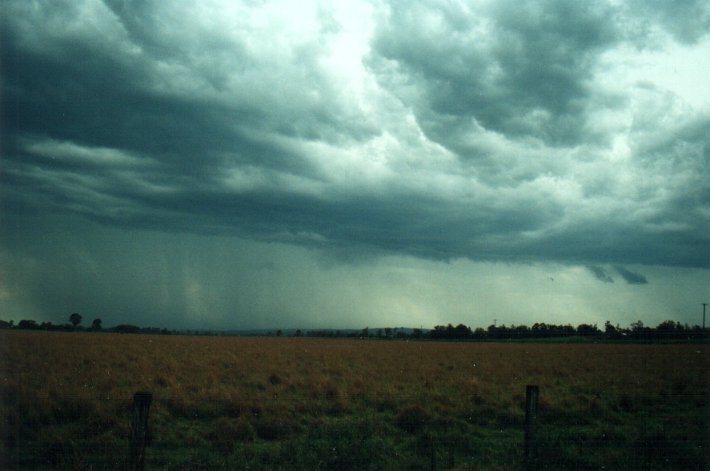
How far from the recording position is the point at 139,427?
6.95 meters

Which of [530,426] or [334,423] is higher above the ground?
[530,426]

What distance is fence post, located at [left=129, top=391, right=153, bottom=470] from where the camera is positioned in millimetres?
6879

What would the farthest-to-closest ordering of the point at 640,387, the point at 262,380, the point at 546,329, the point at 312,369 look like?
the point at 546,329 < the point at 312,369 < the point at 640,387 < the point at 262,380

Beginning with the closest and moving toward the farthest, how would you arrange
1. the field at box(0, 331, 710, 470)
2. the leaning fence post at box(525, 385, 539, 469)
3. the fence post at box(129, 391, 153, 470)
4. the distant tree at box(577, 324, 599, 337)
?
the fence post at box(129, 391, 153, 470), the leaning fence post at box(525, 385, 539, 469), the field at box(0, 331, 710, 470), the distant tree at box(577, 324, 599, 337)

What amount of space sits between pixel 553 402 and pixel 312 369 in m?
13.8

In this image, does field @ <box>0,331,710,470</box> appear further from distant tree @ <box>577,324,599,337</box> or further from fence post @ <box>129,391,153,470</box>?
distant tree @ <box>577,324,599,337</box>

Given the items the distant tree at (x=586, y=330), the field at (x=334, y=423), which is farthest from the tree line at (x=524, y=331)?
the field at (x=334, y=423)

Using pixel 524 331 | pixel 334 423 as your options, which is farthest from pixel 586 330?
pixel 334 423

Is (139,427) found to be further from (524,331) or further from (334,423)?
(524,331)

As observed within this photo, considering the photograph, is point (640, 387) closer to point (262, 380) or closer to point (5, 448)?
point (262, 380)

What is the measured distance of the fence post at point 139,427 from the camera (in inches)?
271

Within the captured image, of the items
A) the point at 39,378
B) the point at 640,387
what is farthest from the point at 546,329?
the point at 39,378

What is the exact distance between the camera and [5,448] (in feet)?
32.0

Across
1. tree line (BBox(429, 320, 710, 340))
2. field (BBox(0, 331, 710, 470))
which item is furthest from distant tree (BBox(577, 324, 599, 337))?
field (BBox(0, 331, 710, 470))
